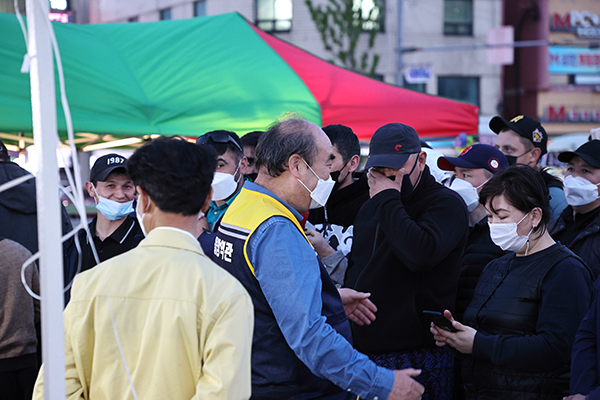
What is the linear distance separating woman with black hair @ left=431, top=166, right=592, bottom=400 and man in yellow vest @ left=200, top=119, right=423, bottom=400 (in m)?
0.66

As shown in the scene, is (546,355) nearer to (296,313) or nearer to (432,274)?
(432,274)

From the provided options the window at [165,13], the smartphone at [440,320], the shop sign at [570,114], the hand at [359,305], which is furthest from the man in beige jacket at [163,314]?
the shop sign at [570,114]

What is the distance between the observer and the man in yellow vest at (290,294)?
2.16 meters

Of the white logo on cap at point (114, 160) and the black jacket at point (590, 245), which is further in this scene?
the white logo on cap at point (114, 160)

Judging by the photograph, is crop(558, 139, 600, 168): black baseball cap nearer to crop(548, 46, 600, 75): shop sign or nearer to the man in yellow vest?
the man in yellow vest

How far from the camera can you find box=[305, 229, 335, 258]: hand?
352cm

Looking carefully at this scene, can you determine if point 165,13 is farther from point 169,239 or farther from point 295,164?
point 169,239

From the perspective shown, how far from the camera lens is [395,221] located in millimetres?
2904

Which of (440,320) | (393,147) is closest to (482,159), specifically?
(393,147)

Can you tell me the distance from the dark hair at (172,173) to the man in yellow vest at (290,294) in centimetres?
51

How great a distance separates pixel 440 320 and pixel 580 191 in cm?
166

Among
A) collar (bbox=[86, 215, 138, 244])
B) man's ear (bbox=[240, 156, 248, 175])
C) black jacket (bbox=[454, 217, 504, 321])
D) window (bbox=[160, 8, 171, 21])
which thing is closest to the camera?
black jacket (bbox=[454, 217, 504, 321])

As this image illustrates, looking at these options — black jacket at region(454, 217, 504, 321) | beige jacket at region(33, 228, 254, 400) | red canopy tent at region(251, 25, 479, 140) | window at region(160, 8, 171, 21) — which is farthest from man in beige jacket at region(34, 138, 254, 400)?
window at region(160, 8, 171, 21)

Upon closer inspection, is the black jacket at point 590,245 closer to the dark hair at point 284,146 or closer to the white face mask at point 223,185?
the dark hair at point 284,146
